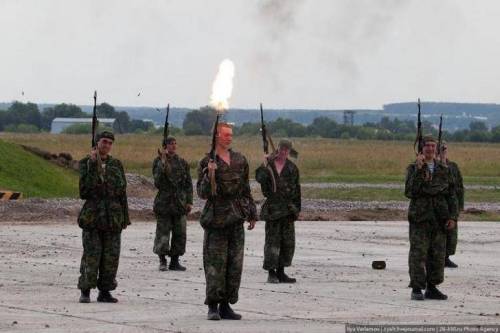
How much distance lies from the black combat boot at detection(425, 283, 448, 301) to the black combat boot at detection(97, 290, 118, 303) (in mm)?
3850

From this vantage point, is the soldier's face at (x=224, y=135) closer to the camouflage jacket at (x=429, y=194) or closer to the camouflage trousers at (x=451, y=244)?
the camouflage jacket at (x=429, y=194)

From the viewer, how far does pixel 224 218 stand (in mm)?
15219

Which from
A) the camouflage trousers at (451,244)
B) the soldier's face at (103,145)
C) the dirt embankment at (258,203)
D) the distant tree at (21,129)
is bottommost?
the distant tree at (21,129)

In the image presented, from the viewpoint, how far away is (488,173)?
208 feet

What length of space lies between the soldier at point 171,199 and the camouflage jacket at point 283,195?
1932mm

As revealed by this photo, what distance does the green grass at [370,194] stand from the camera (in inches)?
1731

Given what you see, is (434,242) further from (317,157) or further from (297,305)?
(317,157)

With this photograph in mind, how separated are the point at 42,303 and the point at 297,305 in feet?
9.78

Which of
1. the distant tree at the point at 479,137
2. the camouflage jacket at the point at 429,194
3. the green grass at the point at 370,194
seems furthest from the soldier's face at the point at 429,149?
the distant tree at the point at 479,137

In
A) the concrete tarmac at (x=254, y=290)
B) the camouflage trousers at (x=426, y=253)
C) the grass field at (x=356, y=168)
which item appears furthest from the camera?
Result: the grass field at (x=356, y=168)

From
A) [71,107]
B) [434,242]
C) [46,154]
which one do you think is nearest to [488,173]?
[46,154]

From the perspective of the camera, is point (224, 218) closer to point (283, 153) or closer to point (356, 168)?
point (283, 153)

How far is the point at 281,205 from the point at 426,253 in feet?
9.66

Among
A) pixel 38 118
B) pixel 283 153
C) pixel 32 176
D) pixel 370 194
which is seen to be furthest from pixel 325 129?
pixel 283 153
